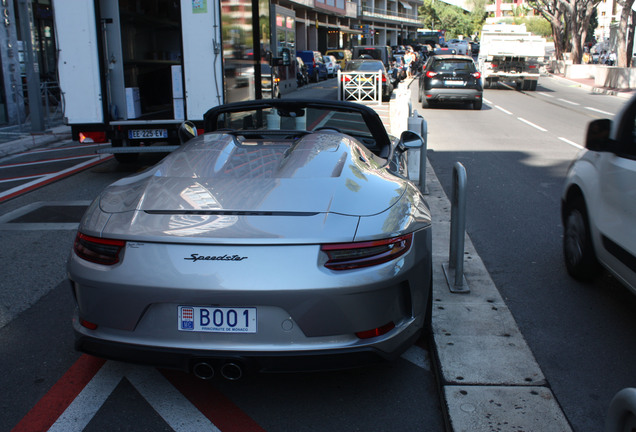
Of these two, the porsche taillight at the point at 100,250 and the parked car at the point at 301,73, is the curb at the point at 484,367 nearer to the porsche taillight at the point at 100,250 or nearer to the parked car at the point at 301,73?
the porsche taillight at the point at 100,250

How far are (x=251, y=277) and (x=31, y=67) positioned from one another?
13.8 meters

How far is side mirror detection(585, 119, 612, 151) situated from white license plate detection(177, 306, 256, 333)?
9.04 ft

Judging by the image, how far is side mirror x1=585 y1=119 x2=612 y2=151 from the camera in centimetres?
428

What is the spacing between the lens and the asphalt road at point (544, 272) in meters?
3.55

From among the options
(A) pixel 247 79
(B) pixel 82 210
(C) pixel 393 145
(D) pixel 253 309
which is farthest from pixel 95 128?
(D) pixel 253 309

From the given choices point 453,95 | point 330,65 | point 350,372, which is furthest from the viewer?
point 330,65

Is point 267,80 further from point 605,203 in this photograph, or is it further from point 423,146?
point 605,203

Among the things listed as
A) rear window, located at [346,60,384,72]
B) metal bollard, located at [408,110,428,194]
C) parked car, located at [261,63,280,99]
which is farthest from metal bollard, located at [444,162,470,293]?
rear window, located at [346,60,384,72]

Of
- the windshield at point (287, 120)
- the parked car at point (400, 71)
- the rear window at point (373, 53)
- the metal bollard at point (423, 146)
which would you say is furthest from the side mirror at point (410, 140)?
the rear window at point (373, 53)

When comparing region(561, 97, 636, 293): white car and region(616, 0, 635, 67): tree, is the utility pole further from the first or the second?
region(616, 0, 635, 67): tree

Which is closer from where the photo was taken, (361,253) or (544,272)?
(361,253)

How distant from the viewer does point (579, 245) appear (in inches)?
191

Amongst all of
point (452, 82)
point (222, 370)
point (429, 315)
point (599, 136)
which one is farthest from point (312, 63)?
point (222, 370)

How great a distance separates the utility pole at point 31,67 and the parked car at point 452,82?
12.0 m
